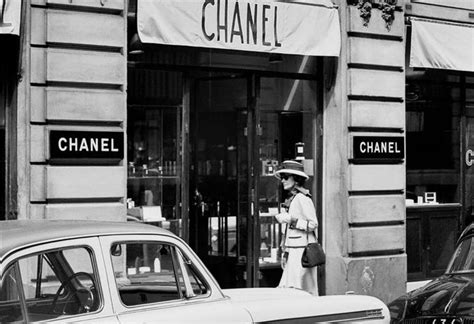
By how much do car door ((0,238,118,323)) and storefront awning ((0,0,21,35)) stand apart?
5.31 meters

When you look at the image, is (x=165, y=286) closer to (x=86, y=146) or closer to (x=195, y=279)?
(x=195, y=279)

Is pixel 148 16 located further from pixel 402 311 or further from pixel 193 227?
pixel 402 311

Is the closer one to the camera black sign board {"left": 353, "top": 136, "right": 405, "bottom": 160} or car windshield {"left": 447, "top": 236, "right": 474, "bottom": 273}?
car windshield {"left": 447, "top": 236, "right": 474, "bottom": 273}

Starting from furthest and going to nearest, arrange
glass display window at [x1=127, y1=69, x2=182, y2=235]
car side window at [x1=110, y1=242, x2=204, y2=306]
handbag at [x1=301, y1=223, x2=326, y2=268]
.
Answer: glass display window at [x1=127, y1=69, x2=182, y2=235], handbag at [x1=301, y1=223, x2=326, y2=268], car side window at [x1=110, y1=242, x2=204, y2=306]

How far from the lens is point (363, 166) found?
14336 mm

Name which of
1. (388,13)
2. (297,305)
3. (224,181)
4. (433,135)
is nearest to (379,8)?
(388,13)

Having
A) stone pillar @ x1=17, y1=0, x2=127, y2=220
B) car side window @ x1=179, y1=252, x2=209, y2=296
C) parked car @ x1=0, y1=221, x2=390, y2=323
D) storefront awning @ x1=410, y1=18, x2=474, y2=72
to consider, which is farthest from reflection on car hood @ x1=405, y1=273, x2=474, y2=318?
storefront awning @ x1=410, y1=18, x2=474, y2=72

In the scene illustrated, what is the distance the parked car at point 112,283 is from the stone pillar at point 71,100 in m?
4.15

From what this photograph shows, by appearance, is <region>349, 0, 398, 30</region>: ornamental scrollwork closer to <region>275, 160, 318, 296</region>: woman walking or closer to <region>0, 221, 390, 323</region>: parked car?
<region>275, 160, 318, 296</region>: woman walking

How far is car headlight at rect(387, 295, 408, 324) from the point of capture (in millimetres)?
8195

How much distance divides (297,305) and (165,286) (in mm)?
1070

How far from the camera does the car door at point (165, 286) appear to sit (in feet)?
20.8

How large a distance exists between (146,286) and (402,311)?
8.64ft

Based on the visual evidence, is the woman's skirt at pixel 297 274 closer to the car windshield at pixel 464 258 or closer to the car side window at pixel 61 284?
the car windshield at pixel 464 258
